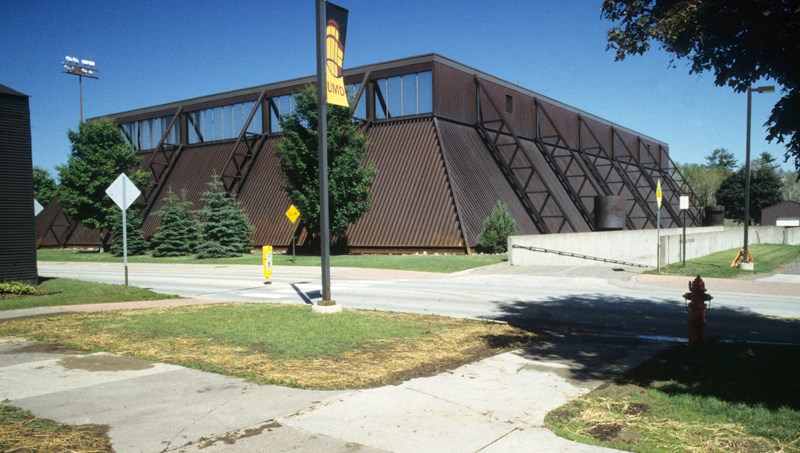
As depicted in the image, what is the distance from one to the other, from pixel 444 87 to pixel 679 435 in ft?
101

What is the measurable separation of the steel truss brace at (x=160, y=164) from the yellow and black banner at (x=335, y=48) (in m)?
37.6

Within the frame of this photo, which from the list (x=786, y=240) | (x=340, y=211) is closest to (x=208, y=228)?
(x=340, y=211)

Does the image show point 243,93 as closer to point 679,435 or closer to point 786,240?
point 679,435

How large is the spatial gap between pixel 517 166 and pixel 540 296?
24114 mm

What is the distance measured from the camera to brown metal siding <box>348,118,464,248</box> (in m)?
30.1

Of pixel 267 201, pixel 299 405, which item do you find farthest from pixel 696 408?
pixel 267 201

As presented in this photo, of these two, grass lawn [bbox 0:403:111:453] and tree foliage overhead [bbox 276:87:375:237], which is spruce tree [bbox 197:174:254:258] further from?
grass lawn [bbox 0:403:111:453]

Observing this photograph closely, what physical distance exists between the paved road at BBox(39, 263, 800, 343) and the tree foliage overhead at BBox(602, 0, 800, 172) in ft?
13.4

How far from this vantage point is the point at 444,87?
33656 millimetres

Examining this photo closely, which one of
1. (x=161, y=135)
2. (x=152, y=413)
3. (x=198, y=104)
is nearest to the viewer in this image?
(x=152, y=413)

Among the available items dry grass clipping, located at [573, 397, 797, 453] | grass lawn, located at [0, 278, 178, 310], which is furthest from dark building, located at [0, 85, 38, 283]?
dry grass clipping, located at [573, 397, 797, 453]

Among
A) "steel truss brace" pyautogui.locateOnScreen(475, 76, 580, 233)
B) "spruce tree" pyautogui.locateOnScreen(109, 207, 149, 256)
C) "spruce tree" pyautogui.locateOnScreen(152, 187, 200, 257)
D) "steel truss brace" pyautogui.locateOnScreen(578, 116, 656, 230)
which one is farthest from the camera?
"steel truss brace" pyautogui.locateOnScreen(578, 116, 656, 230)

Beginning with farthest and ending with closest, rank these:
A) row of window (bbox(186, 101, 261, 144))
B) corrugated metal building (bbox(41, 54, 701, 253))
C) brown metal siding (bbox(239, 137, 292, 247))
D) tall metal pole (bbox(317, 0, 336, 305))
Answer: row of window (bbox(186, 101, 261, 144)), brown metal siding (bbox(239, 137, 292, 247)), corrugated metal building (bbox(41, 54, 701, 253)), tall metal pole (bbox(317, 0, 336, 305))

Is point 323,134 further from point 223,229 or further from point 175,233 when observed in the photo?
point 175,233
